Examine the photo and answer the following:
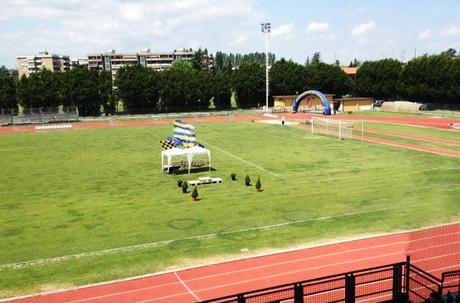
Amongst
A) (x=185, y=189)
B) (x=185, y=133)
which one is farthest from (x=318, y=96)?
(x=185, y=189)

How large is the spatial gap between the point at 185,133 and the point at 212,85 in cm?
6558

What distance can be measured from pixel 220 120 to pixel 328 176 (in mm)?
50490

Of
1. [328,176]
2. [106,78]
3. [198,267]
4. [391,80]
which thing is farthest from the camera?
[391,80]

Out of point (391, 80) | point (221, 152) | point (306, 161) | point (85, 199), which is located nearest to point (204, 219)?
point (85, 199)

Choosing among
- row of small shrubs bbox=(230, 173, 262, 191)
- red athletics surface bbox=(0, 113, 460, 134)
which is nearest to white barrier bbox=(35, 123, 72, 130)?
red athletics surface bbox=(0, 113, 460, 134)

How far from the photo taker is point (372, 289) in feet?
54.6

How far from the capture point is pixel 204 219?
25656 mm

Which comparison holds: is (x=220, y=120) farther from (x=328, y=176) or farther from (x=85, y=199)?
(x=85, y=199)

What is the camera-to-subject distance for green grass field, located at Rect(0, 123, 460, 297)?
20625 millimetres

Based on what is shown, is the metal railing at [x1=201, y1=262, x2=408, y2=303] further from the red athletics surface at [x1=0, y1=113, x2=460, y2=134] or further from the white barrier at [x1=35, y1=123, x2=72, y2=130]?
the white barrier at [x1=35, y1=123, x2=72, y2=130]

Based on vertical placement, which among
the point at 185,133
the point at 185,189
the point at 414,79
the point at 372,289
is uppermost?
the point at 414,79

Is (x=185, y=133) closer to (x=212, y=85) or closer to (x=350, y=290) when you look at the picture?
(x=350, y=290)

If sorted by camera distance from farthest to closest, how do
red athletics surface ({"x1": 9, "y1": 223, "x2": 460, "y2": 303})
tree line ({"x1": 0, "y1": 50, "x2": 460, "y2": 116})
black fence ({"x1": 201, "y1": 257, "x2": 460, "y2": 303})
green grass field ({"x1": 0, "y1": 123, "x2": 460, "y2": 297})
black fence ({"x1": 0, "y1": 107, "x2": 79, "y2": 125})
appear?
tree line ({"x1": 0, "y1": 50, "x2": 460, "y2": 116}) → black fence ({"x1": 0, "y1": 107, "x2": 79, "y2": 125}) → green grass field ({"x1": 0, "y1": 123, "x2": 460, "y2": 297}) → red athletics surface ({"x1": 9, "y1": 223, "x2": 460, "y2": 303}) → black fence ({"x1": 201, "y1": 257, "x2": 460, "y2": 303})

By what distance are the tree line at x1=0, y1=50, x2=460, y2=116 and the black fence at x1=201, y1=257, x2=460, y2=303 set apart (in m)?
81.8
